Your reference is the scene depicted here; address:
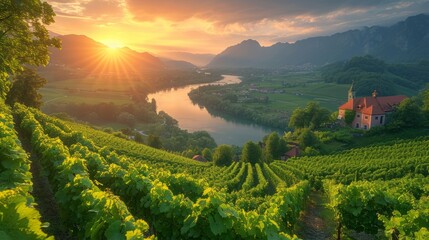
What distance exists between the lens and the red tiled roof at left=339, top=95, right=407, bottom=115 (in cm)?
6462

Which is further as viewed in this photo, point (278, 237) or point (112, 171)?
point (112, 171)

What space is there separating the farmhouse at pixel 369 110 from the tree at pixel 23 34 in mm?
63122

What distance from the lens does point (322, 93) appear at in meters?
155

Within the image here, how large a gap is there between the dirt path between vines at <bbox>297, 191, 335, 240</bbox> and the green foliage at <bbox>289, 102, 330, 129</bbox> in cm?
4789

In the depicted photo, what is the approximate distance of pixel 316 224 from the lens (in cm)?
1764

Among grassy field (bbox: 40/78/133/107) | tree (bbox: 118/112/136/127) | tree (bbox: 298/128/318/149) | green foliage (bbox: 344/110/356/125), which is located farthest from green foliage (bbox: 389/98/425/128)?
grassy field (bbox: 40/78/133/107)

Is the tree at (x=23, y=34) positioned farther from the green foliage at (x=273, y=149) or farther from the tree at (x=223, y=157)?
the green foliage at (x=273, y=149)

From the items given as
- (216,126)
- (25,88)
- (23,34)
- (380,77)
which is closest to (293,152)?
(216,126)

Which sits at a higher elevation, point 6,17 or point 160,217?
point 6,17

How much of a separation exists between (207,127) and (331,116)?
38551 mm

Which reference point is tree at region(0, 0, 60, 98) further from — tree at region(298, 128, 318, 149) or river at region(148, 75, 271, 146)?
river at region(148, 75, 271, 146)

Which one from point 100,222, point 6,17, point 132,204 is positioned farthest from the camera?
point 6,17

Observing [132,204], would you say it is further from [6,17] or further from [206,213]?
[6,17]

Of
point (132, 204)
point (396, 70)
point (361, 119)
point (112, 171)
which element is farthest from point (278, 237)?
point (396, 70)
